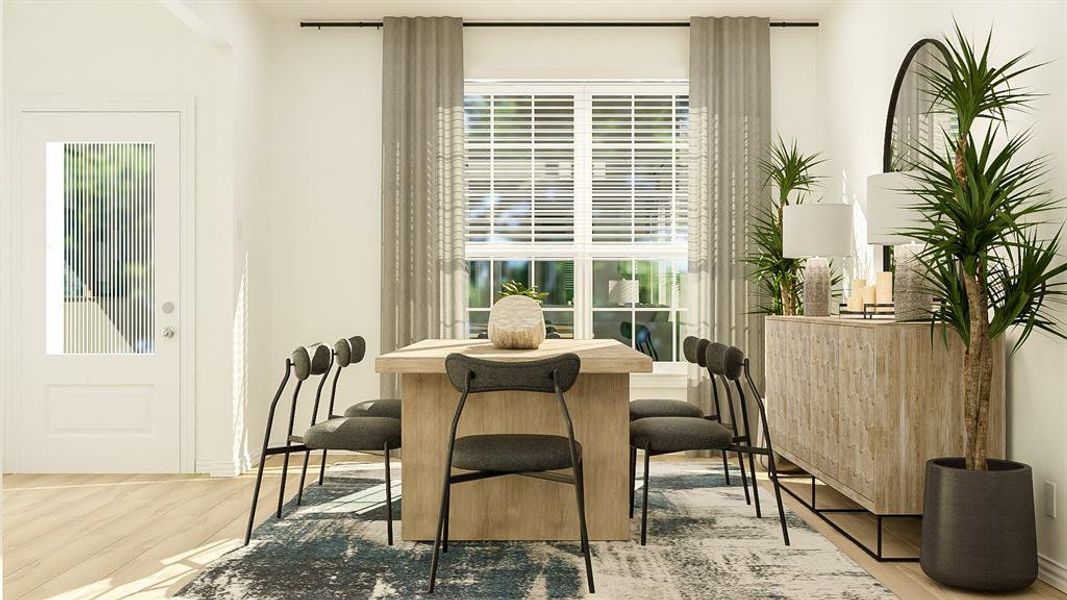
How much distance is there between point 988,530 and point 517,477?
1.78 meters

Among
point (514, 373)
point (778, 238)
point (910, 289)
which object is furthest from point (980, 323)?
point (778, 238)

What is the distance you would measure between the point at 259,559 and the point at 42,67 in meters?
3.66

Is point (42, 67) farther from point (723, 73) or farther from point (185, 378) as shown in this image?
point (723, 73)

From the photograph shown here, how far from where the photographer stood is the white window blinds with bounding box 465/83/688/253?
19.9ft

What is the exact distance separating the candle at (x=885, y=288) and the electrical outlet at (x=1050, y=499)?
3.41 feet

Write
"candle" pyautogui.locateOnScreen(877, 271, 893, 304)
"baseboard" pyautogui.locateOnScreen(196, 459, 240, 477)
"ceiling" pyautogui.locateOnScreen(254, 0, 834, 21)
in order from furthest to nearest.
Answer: "ceiling" pyautogui.locateOnScreen(254, 0, 834, 21)
"baseboard" pyautogui.locateOnScreen(196, 459, 240, 477)
"candle" pyautogui.locateOnScreen(877, 271, 893, 304)

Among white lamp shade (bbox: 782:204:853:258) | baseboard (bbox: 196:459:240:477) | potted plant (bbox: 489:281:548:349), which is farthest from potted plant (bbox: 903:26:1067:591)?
baseboard (bbox: 196:459:240:477)

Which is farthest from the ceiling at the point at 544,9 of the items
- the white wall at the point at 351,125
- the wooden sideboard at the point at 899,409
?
the wooden sideboard at the point at 899,409

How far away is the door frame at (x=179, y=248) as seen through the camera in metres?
5.20

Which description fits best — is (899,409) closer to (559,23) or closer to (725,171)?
(725,171)

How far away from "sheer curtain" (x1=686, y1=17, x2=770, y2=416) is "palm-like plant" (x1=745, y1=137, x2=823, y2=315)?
0.28ft

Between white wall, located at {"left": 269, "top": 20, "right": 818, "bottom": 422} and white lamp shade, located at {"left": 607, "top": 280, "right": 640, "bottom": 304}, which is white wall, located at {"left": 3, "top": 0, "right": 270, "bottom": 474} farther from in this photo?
white lamp shade, located at {"left": 607, "top": 280, "right": 640, "bottom": 304}

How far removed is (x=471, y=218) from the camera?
6078 mm

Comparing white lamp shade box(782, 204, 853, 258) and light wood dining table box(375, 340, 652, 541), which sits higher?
white lamp shade box(782, 204, 853, 258)
